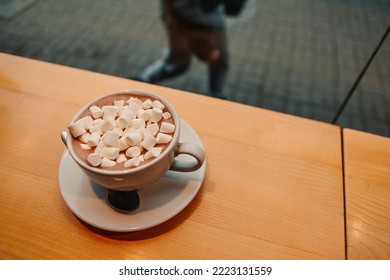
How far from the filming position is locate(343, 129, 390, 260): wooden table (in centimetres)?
46

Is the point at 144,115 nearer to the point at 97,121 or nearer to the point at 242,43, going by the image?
the point at 97,121

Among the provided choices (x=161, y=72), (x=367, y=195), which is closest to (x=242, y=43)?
(x=161, y=72)

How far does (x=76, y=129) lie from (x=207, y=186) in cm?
22

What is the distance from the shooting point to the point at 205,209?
1.59 feet

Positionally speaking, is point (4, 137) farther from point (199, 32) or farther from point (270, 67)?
point (270, 67)

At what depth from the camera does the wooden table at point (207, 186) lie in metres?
0.45

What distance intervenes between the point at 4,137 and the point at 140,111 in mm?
299

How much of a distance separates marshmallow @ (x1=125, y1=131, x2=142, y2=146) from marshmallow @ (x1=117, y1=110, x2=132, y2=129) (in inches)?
1.0

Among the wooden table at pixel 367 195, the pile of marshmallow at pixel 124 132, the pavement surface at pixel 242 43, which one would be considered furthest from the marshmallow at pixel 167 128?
the pavement surface at pixel 242 43

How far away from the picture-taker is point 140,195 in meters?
0.47

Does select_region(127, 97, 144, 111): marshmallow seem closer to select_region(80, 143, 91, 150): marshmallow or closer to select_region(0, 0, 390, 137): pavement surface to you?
select_region(80, 143, 91, 150): marshmallow

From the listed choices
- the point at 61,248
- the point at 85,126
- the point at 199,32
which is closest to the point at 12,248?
the point at 61,248

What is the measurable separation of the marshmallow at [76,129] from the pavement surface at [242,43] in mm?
1014

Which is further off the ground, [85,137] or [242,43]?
[85,137]
